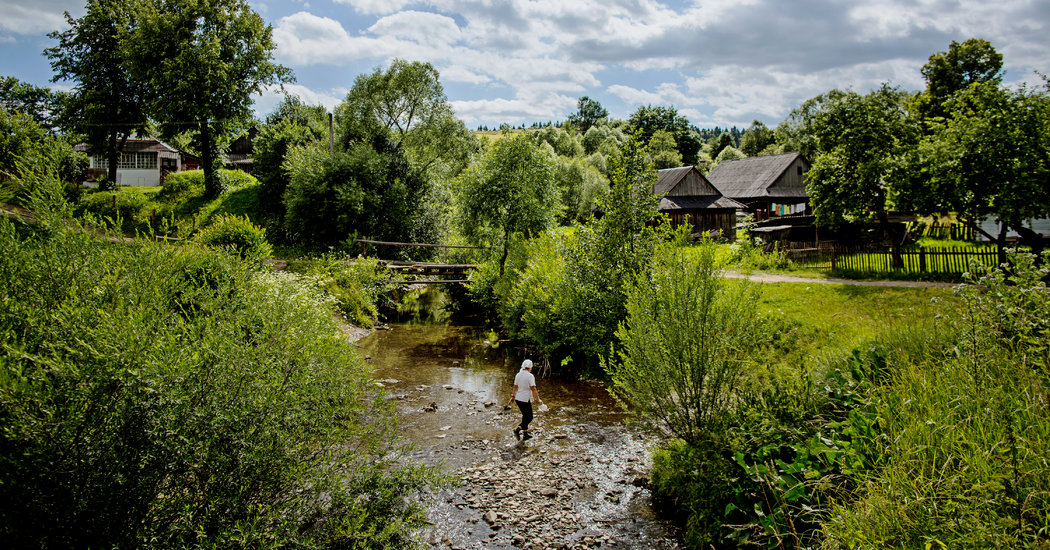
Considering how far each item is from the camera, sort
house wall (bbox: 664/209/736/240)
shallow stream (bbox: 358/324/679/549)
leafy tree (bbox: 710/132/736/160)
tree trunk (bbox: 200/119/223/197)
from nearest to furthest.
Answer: shallow stream (bbox: 358/324/679/549) < tree trunk (bbox: 200/119/223/197) < house wall (bbox: 664/209/736/240) < leafy tree (bbox: 710/132/736/160)

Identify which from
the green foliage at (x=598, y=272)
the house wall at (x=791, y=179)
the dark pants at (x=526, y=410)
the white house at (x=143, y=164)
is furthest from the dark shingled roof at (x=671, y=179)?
the white house at (x=143, y=164)

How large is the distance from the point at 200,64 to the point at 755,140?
80893mm

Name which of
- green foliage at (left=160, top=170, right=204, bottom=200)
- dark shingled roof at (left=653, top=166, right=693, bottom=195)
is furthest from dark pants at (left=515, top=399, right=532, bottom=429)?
green foliage at (left=160, top=170, right=204, bottom=200)

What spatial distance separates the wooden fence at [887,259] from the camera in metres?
18.7

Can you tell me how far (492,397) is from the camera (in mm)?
14016

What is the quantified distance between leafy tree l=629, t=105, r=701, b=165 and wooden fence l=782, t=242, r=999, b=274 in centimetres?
6964

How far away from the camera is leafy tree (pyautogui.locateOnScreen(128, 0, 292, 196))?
35781 millimetres

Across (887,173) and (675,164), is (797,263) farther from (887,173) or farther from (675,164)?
(675,164)

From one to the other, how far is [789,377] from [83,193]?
165 ft

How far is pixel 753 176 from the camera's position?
49.2 metres

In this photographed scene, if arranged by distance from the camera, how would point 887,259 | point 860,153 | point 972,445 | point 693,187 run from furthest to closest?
point 693,187 < point 887,259 < point 860,153 < point 972,445

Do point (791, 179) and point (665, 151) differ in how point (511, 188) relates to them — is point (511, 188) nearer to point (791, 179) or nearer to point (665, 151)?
point (791, 179)

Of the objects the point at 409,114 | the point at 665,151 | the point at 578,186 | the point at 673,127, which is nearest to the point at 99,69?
the point at 409,114

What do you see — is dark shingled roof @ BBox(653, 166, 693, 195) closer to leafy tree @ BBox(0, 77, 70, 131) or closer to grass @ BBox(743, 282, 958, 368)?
grass @ BBox(743, 282, 958, 368)
